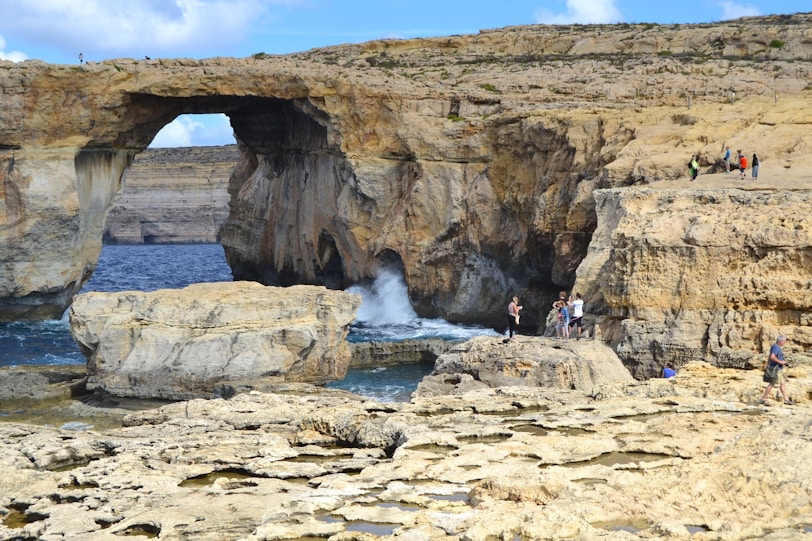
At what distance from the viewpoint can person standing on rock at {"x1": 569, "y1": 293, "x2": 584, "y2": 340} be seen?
2411 cm

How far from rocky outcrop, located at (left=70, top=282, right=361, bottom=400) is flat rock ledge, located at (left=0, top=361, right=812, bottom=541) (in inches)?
236

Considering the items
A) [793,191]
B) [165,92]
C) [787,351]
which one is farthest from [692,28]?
[787,351]

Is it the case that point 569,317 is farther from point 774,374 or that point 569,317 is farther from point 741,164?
point 774,374

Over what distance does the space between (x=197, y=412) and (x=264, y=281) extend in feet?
108

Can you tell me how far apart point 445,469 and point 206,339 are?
13182 millimetres

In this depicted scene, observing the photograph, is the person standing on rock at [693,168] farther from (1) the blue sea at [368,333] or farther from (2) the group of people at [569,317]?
(1) the blue sea at [368,333]

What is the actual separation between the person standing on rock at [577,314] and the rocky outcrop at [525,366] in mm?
2228

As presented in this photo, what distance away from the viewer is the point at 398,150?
1665 inches

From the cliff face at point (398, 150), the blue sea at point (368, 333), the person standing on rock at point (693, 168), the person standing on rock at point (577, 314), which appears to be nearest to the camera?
the person standing on rock at point (577, 314)

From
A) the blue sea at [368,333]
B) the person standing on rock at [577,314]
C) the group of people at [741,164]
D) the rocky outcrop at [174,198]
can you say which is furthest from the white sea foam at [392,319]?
the rocky outcrop at [174,198]

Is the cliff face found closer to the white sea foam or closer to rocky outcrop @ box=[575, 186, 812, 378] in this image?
the white sea foam

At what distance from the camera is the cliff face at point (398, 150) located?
3753 centimetres

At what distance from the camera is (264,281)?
51750 mm

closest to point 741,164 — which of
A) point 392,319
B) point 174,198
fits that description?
point 392,319
